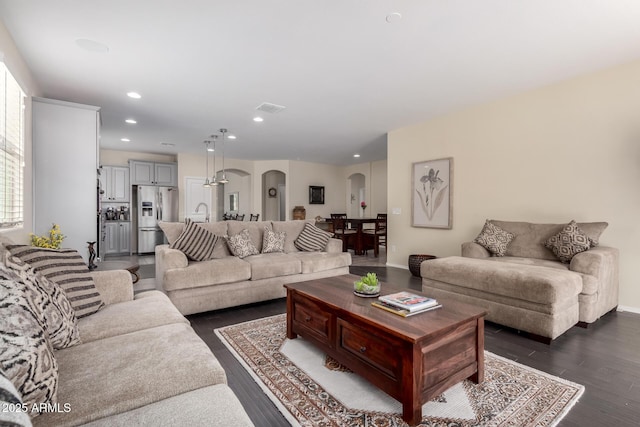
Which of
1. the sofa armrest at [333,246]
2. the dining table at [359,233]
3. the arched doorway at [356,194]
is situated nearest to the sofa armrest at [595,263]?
the sofa armrest at [333,246]

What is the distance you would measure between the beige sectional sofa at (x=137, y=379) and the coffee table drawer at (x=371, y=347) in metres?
0.85

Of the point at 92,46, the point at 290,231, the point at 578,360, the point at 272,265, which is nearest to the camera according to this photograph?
the point at 578,360

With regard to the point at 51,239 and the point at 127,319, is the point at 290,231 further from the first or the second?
the point at 127,319

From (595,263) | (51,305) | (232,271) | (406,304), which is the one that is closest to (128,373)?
(51,305)

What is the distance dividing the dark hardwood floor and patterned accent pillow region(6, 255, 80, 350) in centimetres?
93

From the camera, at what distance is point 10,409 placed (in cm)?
53

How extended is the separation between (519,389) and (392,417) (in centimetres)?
84

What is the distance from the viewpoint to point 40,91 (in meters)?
3.76

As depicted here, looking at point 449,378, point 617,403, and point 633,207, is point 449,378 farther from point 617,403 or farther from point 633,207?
point 633,207

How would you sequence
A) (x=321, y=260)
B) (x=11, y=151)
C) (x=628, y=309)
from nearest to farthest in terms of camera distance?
(x=11, y=151) < (x=628, y=309) < (x=321, y=260)

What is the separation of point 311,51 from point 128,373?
279 cm

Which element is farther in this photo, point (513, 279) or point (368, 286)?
point (513, 279)

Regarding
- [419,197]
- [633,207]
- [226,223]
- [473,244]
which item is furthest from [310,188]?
[633,207]

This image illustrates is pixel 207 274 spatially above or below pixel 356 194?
below
